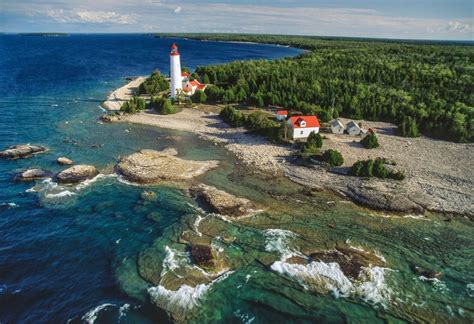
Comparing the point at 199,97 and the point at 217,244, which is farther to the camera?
the point at 199,97

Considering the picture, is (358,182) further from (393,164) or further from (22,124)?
(22,124)

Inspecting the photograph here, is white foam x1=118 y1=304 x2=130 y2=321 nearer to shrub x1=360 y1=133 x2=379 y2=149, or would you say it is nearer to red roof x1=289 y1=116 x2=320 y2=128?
red roof x1=289 y1=116 x2=320 y2=128

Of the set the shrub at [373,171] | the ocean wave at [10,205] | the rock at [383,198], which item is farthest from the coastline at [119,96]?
the rock at [383,198]

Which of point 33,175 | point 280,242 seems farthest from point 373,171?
point 33,175

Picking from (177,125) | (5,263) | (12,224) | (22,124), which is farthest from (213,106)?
(5,263)

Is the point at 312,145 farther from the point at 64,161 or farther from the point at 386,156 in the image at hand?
the point at 64,161

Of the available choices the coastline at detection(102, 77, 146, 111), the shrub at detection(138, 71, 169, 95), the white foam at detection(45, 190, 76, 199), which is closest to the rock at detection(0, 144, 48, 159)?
the white foam at detection(45, 190, 76, 199)
